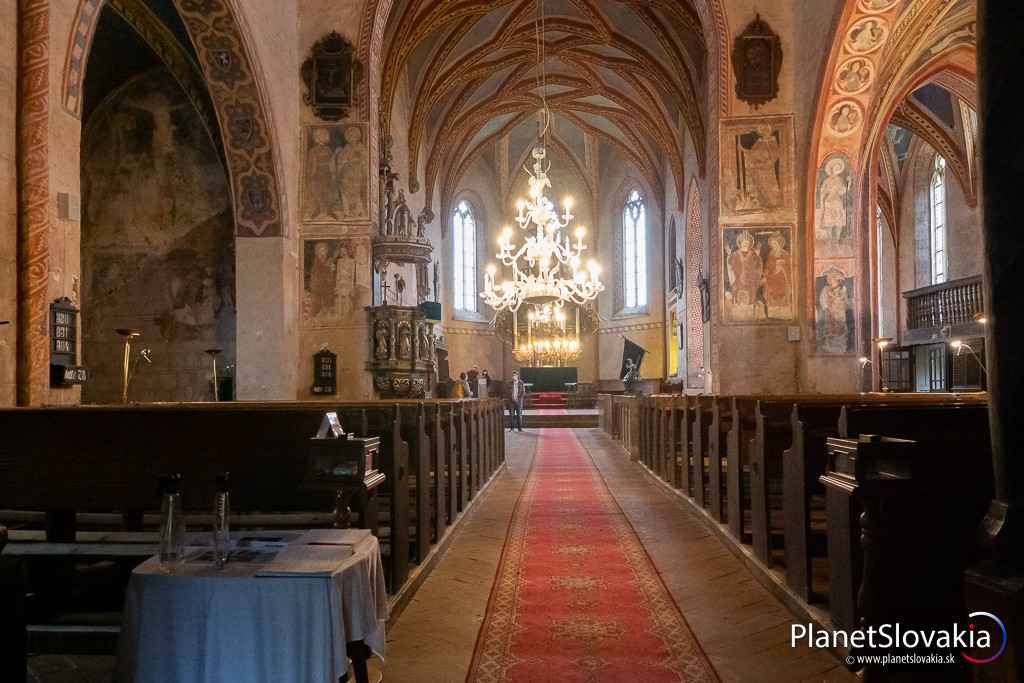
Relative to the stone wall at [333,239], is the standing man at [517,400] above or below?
below

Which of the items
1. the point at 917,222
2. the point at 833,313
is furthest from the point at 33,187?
the point at 917,222

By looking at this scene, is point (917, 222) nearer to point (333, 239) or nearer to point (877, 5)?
point (877, 5)

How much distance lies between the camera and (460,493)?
7211 mm

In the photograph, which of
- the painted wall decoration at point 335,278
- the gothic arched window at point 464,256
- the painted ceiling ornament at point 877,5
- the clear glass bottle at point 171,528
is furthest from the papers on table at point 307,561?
the gothic arched window at point 464,256

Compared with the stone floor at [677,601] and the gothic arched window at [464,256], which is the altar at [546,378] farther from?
the stone floor at [677,601]

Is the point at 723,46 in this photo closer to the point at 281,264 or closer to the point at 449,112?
the point at 281,264

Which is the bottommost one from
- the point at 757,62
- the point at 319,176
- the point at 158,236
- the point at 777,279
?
the point at 777,279

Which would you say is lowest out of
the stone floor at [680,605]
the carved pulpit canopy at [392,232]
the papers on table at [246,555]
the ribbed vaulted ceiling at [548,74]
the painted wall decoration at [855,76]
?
the stone floor at [680,605]

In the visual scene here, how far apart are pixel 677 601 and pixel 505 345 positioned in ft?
83.0

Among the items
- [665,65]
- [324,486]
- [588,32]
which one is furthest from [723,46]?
[324,486]

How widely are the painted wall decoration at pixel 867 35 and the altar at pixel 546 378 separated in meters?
17.2

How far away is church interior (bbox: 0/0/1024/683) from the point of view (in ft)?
8.73

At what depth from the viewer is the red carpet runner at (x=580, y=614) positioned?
327 cm

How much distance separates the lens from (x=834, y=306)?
13.2 meters
